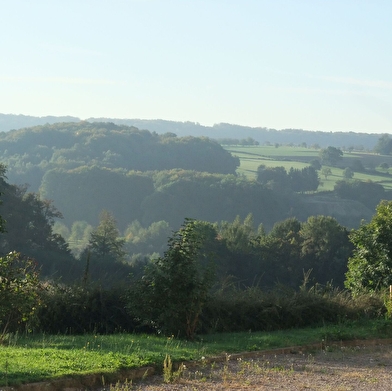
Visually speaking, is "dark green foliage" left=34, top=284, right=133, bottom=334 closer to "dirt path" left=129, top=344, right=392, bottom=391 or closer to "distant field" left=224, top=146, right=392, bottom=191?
"dirt path" left=129, top=344, right=392, bottom=391

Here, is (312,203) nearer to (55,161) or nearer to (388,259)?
(55,161)

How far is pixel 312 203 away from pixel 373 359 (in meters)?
122

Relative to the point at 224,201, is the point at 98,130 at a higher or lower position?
higher

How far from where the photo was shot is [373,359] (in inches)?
457

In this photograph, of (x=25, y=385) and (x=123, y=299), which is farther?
(x=123, y=299)

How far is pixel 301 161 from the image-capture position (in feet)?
580

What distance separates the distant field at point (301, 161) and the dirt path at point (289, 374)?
132 metres

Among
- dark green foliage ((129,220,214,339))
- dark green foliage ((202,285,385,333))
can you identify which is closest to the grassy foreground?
dark green foliage ((129,220,214,339))

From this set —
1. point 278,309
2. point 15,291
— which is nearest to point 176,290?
point 15,291

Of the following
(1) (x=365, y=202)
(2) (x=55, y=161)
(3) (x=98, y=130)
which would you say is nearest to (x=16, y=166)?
(2) (x=55, y=161)

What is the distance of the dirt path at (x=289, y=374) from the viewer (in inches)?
357

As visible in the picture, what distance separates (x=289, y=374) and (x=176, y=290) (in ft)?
9.74

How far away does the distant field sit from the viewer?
15220 cm

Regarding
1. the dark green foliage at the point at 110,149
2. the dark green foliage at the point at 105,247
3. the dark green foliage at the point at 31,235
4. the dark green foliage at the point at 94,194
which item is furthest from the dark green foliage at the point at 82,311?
the dark green foliage at the point at 110,149
